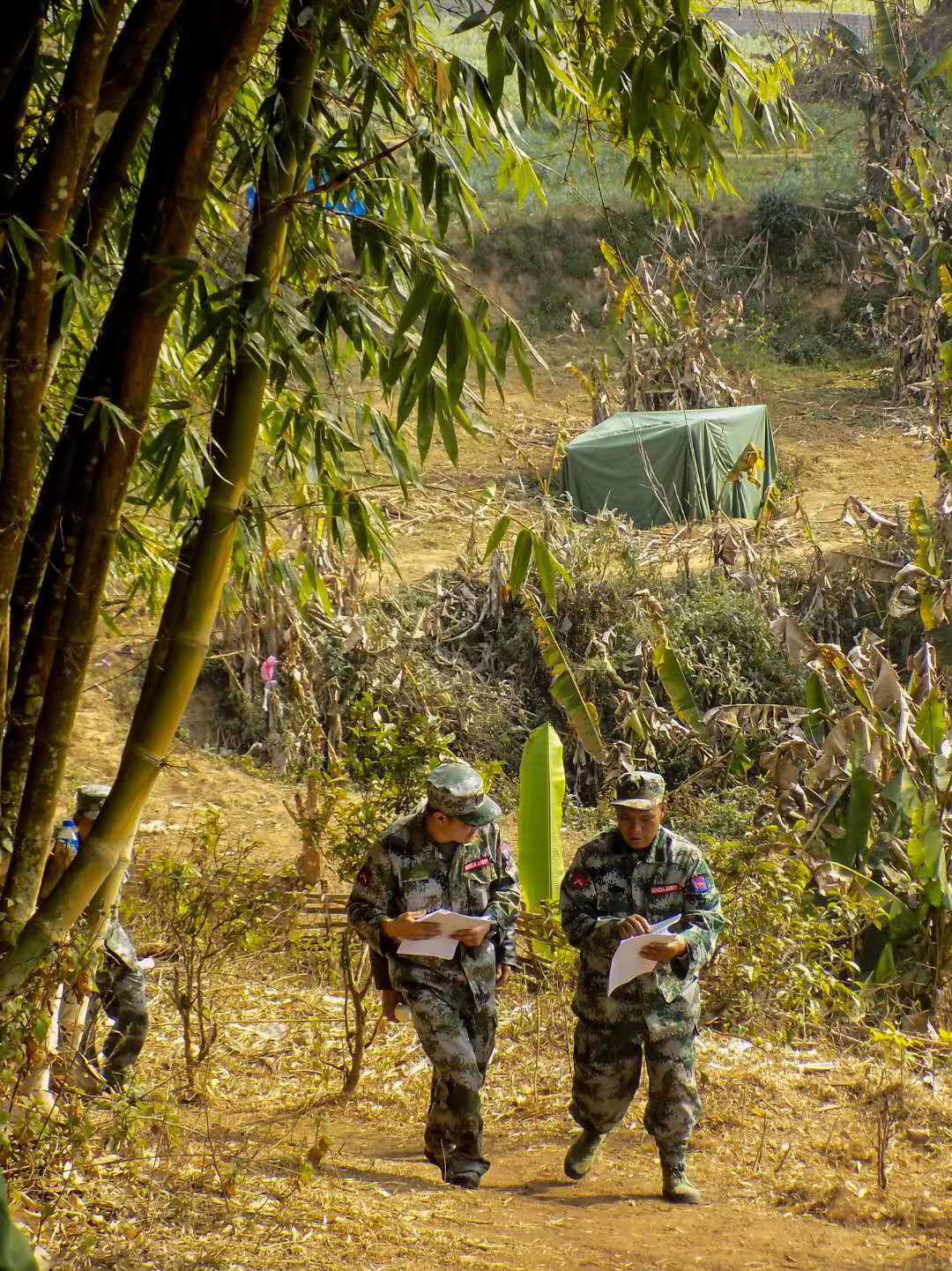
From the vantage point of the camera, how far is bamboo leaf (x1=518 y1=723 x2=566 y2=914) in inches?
251

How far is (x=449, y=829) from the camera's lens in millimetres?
4355

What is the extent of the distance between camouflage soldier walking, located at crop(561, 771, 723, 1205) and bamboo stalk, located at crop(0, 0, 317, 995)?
1.67 meters

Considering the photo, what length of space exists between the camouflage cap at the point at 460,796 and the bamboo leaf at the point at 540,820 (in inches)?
80.5

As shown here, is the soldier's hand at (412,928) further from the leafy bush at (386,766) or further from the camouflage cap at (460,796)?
the leafy bush at (386,766)

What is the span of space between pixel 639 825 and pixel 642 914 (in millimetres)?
336

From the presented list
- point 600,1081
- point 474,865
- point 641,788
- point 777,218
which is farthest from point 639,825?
point 777,218

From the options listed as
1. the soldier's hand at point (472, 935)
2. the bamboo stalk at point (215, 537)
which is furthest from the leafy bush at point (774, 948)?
the bamboo stalk at point (215, 537)

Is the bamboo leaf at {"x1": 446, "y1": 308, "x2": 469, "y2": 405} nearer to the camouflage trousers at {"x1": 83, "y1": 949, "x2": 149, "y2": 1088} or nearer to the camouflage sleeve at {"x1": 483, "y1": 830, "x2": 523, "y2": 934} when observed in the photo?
the camouflage sleeve at {"x1": 483, "y1": 830, "x2": 523, "y2": 934}

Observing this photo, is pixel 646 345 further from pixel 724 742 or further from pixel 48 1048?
pixel 48 1048

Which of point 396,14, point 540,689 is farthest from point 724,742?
point 396,14

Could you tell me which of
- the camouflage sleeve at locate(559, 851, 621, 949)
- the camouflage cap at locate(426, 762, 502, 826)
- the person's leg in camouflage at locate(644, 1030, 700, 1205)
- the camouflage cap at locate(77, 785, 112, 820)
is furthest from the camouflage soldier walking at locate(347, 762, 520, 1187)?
the camouflage cap at locate(77, 785, 112, 820)

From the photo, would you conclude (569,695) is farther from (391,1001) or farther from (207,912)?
(391,1001)

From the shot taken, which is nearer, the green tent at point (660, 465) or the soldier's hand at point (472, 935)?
the soldier's hand at point (472, 935)

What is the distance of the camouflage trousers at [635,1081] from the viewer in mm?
4332
